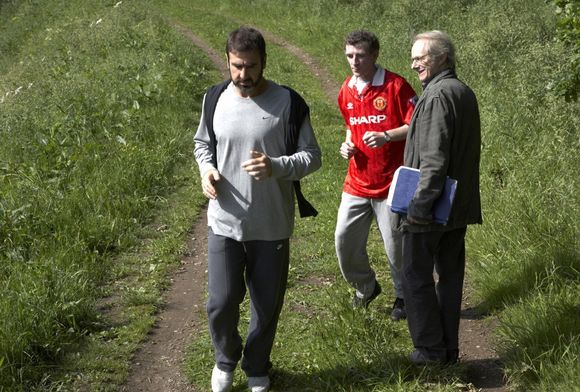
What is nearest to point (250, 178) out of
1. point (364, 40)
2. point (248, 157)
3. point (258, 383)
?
point (248, 157)

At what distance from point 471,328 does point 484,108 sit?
14.9 ft

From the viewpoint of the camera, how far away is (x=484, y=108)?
9195mm

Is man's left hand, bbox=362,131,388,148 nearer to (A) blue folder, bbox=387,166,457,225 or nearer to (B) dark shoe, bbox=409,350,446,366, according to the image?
(A) blue folder, bbox=387,166,457,225

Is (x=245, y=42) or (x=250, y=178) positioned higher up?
(x=245, y=42)

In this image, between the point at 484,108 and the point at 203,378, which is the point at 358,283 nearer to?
the point at 203,378

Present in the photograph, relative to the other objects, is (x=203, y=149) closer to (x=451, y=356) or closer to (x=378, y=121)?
(x=378, y=121)

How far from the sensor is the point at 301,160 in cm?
403

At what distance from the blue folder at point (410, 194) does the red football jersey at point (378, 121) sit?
0.84 m

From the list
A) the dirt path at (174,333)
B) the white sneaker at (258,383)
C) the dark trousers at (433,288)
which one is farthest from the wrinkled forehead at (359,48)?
the dirt path at (174,333)

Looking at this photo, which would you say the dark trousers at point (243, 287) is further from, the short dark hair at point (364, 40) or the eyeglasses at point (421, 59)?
the short dark hair at point (364, 40)

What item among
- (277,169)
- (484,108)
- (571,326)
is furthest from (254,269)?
(484,108)

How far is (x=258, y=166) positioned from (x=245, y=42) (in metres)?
0.60

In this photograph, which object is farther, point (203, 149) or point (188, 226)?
point (188, 226)

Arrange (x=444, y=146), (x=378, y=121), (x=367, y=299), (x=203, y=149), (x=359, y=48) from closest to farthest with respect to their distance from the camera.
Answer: (x=444, y=146)
(x=203, y=149)
(x=359, y=48)
(x=378, y=121)
(x=367, y=299)
